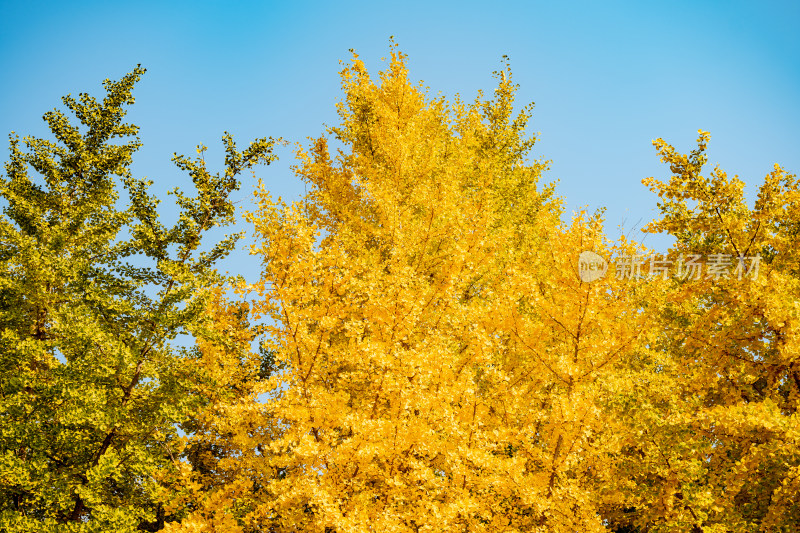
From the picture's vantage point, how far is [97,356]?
9.34 meters

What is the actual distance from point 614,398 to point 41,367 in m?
11.8

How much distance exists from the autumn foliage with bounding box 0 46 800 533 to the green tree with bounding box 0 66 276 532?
25cm

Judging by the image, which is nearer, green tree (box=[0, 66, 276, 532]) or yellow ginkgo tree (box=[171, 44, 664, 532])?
yellow ginkgo tree (box=[171, 44, 664, 532])

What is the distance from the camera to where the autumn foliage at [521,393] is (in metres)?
6.56

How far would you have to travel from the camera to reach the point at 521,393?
741 centimetres

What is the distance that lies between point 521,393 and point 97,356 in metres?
7.33

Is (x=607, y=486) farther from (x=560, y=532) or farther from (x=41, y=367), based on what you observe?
(x=41, y=367)

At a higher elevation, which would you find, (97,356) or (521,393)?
(97,356)

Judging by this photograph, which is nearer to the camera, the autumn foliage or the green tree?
the autumn foliage

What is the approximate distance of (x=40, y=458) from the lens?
930 cm

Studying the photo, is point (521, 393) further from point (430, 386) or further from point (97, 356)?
point (97, 356)

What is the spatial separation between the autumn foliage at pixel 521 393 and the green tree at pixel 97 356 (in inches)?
9.8

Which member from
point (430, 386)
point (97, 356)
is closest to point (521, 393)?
point (430, 386)

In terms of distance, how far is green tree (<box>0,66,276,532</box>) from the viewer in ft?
29.7
